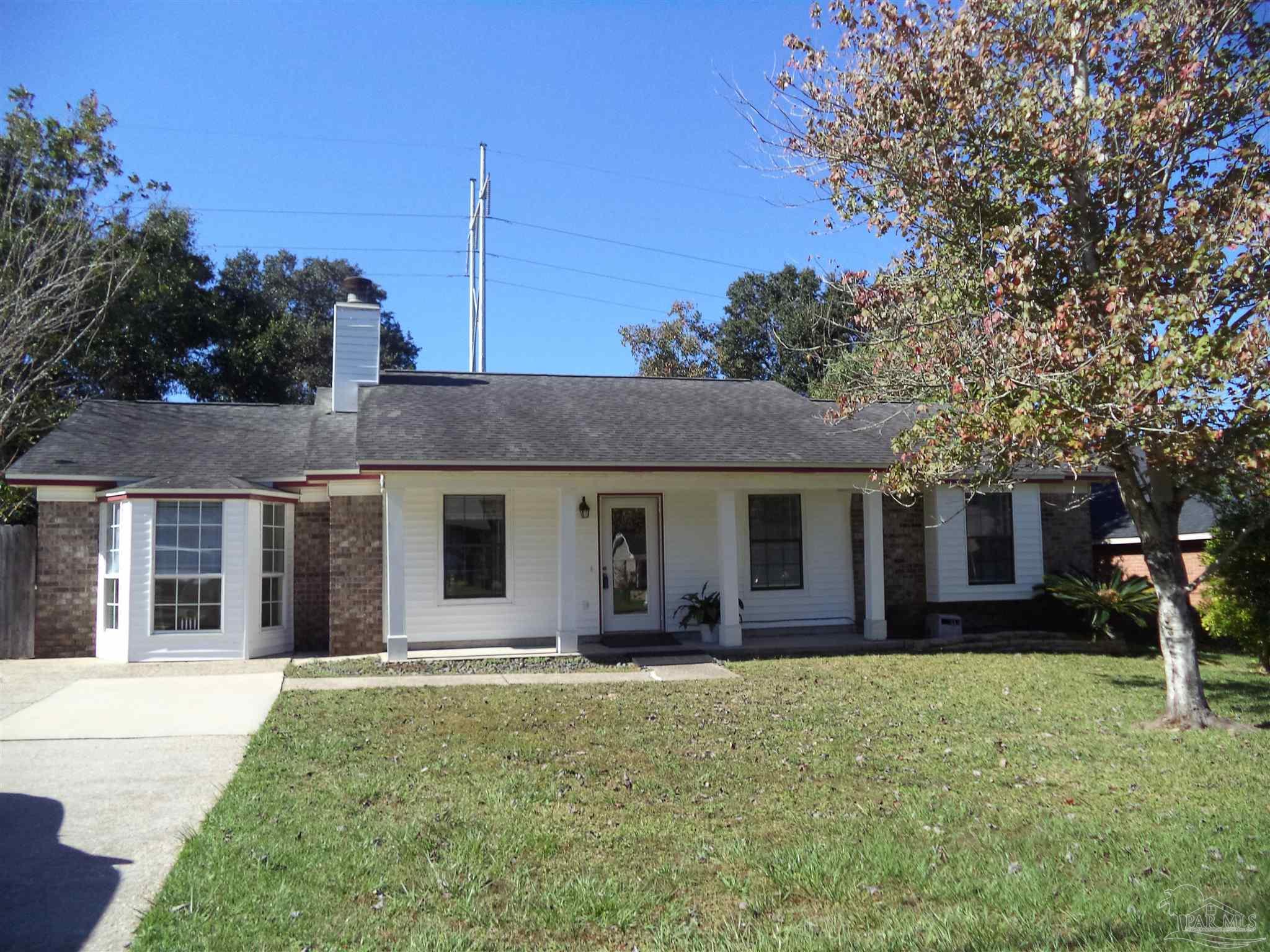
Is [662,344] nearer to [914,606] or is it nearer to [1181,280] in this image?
[914,606]

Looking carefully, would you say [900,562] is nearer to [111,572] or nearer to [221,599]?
[221,599]

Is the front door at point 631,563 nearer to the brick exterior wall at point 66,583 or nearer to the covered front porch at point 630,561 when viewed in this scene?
the covered front porch at point 630,561

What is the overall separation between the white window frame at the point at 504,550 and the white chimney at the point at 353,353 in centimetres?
428

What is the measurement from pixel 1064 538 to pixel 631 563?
25.5ft

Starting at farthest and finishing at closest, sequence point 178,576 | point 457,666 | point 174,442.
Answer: point 174,442, point 178,576, point 457,666

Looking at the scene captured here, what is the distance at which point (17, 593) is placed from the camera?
14.5m

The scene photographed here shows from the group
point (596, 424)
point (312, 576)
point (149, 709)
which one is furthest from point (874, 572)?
point (149, 709)

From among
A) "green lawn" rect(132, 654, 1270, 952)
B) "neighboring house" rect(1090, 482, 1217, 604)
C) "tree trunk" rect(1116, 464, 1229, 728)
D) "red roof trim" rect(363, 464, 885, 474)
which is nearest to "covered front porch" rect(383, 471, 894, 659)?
"red roof trim" rect(363, 464, 885, 474)

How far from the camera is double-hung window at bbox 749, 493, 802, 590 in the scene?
15836 millimetres

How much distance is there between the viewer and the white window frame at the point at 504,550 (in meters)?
14.5

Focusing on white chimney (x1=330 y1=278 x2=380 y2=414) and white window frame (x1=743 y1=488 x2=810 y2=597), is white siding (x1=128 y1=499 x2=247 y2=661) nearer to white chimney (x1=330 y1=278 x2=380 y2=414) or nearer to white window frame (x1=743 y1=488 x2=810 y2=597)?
white chimney (x1=330 y1=278 x2=380 y2=414)

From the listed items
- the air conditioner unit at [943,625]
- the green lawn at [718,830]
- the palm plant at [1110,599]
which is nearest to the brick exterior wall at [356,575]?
the green lawn at [718,830]

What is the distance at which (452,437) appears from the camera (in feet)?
44.7

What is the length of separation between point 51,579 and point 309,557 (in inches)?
145
